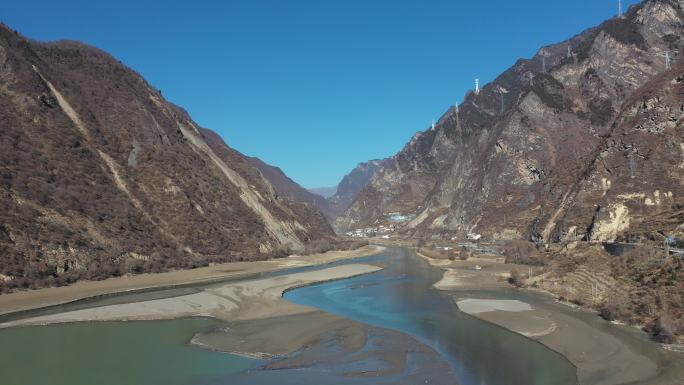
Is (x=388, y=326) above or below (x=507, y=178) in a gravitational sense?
below

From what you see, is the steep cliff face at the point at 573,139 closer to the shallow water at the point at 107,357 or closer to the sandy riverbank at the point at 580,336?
the sandy riverbank at the point at 580,336

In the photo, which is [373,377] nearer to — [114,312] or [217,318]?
[217,318]

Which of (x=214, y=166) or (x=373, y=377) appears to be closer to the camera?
(x=373, y=377)

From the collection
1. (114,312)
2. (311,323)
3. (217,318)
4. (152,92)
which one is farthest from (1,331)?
(152,92)

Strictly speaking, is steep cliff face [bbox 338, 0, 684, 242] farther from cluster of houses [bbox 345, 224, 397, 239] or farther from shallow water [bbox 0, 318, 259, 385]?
shallow water [bbox 0, 318, 259, 385]

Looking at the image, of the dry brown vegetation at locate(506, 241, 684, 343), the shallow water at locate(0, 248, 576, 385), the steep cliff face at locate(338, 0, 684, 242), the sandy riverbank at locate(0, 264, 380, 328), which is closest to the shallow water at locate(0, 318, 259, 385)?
the shallow water at locate(0, 248, 576, 385)

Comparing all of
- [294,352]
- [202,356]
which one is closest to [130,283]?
[202,356]

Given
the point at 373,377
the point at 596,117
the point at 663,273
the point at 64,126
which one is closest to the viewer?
the point at 373,377

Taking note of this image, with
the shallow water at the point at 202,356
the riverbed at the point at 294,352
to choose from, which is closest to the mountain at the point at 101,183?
the riverbed at the point at 294,352
